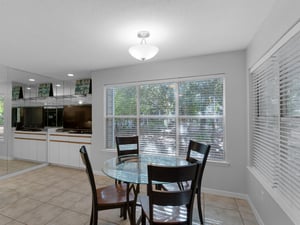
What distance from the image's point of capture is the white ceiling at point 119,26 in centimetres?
170

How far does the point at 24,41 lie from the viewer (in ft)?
8.27

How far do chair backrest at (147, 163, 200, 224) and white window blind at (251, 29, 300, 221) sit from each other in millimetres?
824

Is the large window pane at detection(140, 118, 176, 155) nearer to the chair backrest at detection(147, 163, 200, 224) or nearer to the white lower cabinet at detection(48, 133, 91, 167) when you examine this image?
the white lower cabinet at detection(48, 133, 91, 167)

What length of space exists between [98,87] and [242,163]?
3.38m

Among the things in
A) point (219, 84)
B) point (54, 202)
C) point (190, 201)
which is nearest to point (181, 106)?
point (219, 84)

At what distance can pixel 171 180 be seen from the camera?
4.50 feet

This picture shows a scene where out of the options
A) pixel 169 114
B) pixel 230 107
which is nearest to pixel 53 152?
pixel 169 114

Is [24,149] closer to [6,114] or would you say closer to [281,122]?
[6,114]

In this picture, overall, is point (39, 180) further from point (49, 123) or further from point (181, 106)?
point (181, 106)

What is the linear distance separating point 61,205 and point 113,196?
4.06 feet

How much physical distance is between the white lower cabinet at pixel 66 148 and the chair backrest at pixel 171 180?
10.5 ft

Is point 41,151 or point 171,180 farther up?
point 171,180

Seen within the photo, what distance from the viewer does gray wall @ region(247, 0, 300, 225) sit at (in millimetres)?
1443

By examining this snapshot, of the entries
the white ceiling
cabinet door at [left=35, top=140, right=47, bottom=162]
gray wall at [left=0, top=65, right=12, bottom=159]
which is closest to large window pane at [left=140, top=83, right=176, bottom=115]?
the white ceiling
